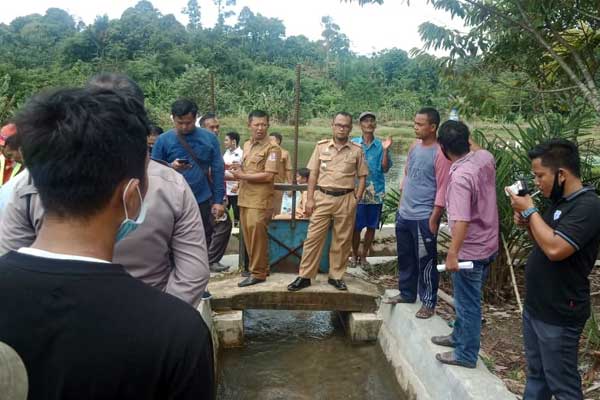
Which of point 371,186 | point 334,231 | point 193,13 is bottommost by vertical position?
point 334,231

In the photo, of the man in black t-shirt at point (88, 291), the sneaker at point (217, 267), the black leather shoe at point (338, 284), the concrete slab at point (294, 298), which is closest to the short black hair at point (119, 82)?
the man in black t-shirt at point (88, 291)

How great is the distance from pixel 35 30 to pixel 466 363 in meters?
45.3

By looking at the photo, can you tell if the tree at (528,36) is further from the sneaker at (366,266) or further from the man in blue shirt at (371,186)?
the sneaker at (366,266)

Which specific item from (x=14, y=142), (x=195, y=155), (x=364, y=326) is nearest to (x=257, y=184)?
(x=195, y=155)

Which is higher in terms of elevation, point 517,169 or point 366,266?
point 517,169

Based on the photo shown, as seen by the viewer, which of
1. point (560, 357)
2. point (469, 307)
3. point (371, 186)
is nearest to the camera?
point (560, 357)

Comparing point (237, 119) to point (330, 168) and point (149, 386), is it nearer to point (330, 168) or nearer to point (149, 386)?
point (330, 168)

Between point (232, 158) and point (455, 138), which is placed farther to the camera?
point (232, 158)

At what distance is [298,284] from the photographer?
4895mm

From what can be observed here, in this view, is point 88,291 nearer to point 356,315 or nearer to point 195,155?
point 195,155

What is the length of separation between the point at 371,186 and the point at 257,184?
4.80 ft

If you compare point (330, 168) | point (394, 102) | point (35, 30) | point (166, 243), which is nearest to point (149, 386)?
point (166, 243)

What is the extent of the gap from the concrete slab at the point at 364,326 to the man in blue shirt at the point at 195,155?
5.37ft

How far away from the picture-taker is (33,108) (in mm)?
1043
